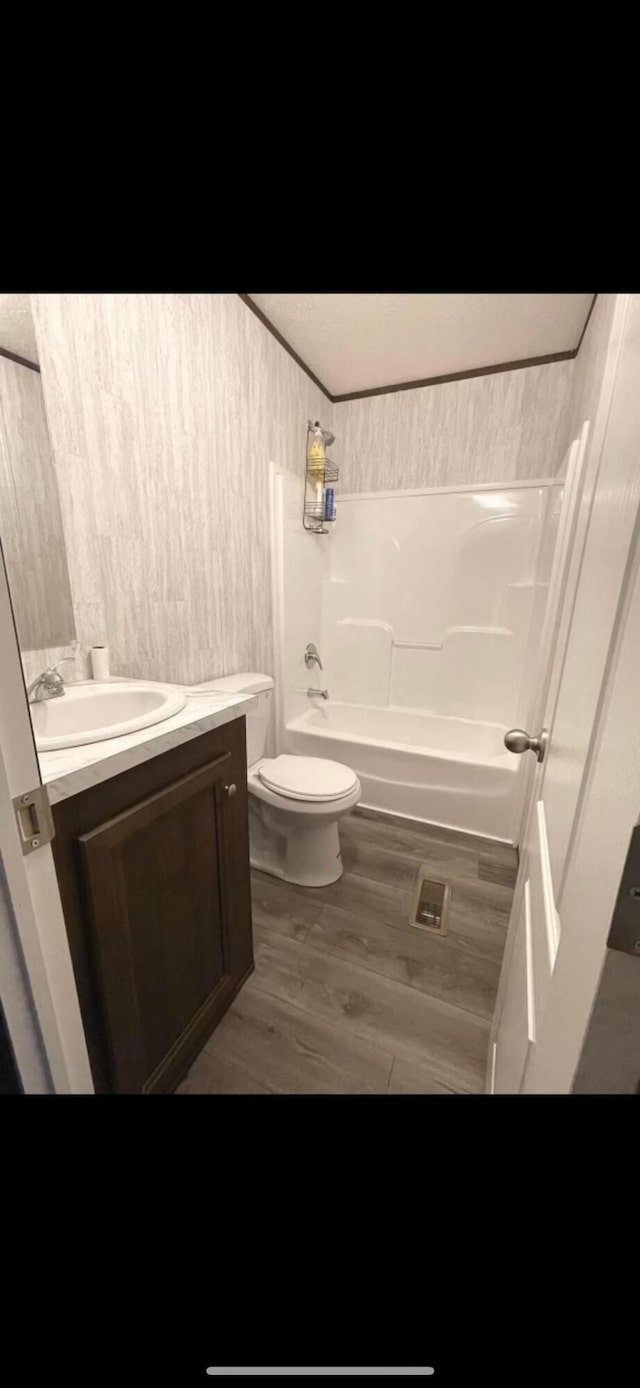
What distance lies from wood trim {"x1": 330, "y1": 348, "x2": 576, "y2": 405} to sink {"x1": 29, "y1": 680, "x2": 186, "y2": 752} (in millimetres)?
2226

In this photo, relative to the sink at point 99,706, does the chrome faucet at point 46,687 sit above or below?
above

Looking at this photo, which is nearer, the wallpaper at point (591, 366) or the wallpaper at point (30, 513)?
the wallpaper at point (30, 513)

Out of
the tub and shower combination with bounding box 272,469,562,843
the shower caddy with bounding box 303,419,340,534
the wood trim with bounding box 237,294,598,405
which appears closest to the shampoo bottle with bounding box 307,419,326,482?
the shower caddy with bounding box 303,419,340,534

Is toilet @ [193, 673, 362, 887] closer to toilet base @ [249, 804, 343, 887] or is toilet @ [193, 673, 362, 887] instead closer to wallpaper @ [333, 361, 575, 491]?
toilet base @ [249, 804, 343, 887]

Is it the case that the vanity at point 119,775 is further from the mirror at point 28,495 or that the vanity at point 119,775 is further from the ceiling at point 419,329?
the ceiling at point 419,329

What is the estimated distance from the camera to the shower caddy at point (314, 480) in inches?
84.4

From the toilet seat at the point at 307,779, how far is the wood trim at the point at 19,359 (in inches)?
52.7

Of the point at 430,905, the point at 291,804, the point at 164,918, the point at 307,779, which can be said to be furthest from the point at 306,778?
the point at 164,918

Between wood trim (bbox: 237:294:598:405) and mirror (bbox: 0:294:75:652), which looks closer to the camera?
mirror (bbox: 0:294:75:652)

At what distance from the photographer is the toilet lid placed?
1.47 m

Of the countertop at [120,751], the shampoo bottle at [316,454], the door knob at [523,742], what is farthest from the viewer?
the shampoo bottle at [316,454]

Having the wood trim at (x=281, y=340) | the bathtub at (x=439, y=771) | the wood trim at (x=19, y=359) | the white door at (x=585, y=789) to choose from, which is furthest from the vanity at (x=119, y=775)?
the bathtub at (x=439, y=771)

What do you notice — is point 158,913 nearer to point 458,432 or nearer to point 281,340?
point 281,340
